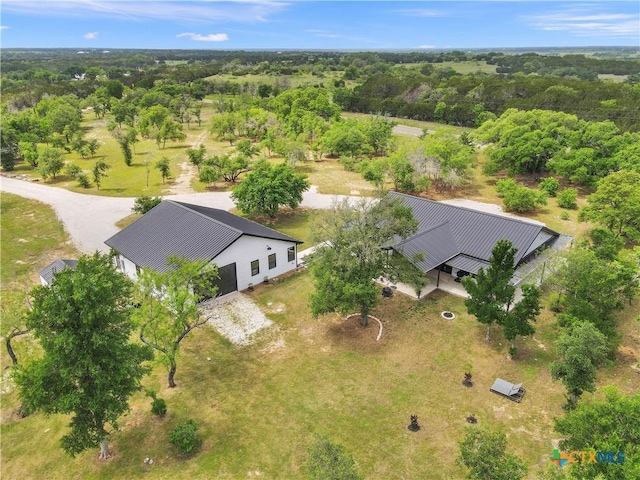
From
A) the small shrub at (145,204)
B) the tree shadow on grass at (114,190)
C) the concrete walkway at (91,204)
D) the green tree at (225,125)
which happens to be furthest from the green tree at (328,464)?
the green tree at (225,125)

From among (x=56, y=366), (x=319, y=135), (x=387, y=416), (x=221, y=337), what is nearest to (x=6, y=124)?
(x=319, y=135)

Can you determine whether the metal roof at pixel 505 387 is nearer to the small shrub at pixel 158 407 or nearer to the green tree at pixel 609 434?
the green tree at pixel 609 434

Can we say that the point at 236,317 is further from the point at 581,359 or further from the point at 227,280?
the point at 581,359

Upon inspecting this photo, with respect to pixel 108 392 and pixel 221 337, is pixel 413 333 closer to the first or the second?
pixel 221 337

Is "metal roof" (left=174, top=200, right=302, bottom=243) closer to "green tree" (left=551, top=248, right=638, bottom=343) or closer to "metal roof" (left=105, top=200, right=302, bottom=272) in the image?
"metal roof" (left=105, top=200, right=302, bottom=272)

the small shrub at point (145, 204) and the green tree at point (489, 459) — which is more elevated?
the green tree at point (489, 459)
